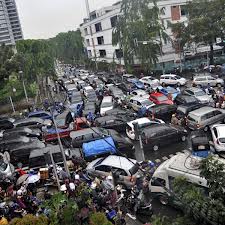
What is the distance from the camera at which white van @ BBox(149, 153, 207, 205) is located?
41.1ft

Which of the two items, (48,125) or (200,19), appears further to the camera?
(200,19)

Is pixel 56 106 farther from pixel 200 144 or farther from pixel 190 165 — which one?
pixel 190 165

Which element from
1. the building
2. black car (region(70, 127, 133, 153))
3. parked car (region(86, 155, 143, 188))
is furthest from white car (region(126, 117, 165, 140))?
the building

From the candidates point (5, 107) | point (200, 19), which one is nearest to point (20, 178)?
point (5, 107)

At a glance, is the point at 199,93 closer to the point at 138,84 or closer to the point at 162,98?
the point at 162,98

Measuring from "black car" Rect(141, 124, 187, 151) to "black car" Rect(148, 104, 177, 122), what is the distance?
4.32 m

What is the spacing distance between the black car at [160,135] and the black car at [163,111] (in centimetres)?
432

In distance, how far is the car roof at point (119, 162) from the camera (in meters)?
15.6

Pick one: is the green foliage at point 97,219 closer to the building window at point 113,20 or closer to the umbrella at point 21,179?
the umbrella at point 21,179

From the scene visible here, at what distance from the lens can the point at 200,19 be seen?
133 ft

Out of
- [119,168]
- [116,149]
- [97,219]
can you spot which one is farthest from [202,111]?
[97,219]

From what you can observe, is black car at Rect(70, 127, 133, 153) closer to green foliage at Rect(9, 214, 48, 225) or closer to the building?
green foliage at Rect(9, 214, 48, 225)

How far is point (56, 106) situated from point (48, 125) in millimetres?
6715

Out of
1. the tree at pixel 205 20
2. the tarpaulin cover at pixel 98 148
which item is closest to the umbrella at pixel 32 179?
the tarpaulin cover at pixel 98 148
